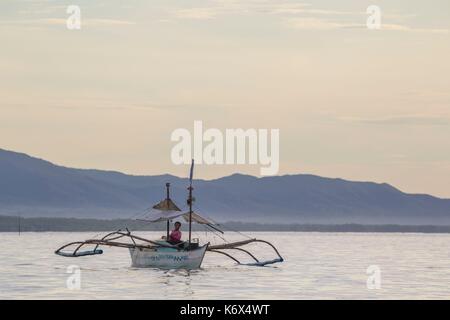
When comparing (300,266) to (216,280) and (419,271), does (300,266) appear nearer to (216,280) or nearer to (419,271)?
(419,271)

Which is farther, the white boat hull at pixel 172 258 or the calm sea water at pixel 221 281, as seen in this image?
the white boat hull at pixel 172 258

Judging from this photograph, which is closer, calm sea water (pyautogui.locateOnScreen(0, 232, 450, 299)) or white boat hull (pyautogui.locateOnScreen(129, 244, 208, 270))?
calm sea water (pyautogui.locateOnScreen(0, 232, 450, 299))

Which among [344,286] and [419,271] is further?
[419,271]

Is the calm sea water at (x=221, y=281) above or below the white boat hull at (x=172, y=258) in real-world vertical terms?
below

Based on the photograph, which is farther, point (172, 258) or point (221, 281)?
point (172, 258)

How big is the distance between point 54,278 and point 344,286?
15101mm

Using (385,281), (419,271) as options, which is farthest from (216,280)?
(419,271)

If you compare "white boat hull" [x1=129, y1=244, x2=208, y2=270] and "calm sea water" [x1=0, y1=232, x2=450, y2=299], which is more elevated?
"white boat hull" [x1=129, y1=244, x2=208, y2=270]

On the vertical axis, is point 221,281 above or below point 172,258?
below
